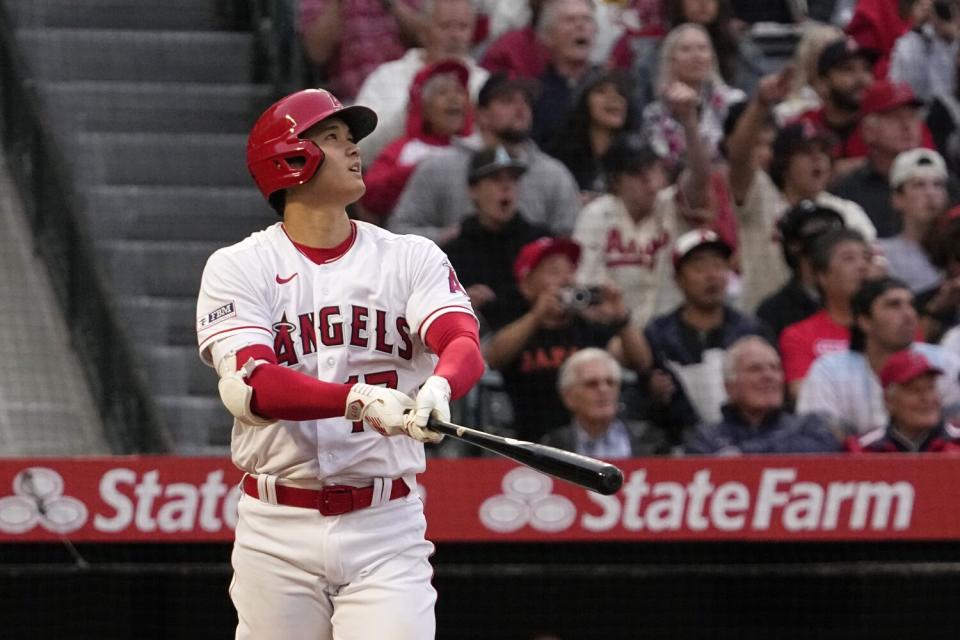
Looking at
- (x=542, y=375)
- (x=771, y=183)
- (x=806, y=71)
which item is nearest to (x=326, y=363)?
(x=542, y=375)

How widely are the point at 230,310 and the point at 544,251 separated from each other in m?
2.32

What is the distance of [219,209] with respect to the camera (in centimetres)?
608

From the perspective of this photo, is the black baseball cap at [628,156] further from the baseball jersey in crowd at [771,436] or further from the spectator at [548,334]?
the baseball jersey in crowd at [771,436]

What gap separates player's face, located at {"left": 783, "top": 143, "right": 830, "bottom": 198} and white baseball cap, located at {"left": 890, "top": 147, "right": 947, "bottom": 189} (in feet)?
0.80

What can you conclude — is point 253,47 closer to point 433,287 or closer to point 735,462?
point 735,462

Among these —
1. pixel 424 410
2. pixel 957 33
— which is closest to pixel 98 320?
pixel 424 410

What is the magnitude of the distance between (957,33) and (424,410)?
4532 mm

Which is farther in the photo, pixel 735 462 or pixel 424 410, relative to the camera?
pixel 735 462

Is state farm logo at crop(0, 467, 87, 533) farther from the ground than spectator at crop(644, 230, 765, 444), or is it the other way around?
spectator at crop(644, 230, 765, 444)

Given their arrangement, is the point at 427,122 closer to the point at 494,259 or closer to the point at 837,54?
the point at 494,259

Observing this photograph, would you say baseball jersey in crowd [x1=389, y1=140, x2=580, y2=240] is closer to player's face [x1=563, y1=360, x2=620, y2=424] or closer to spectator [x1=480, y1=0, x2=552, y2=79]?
spectator [x1=480, y1=0, x2=552, y2=79]

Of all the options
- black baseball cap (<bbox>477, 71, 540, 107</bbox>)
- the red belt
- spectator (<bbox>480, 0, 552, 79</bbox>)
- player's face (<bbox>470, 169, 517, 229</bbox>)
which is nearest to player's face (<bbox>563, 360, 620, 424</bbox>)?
player's face (<bbox>470, 169, 517, 229</bbox>)

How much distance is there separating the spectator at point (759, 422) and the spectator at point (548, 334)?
1.08 feet

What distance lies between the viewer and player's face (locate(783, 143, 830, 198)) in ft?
19.0
